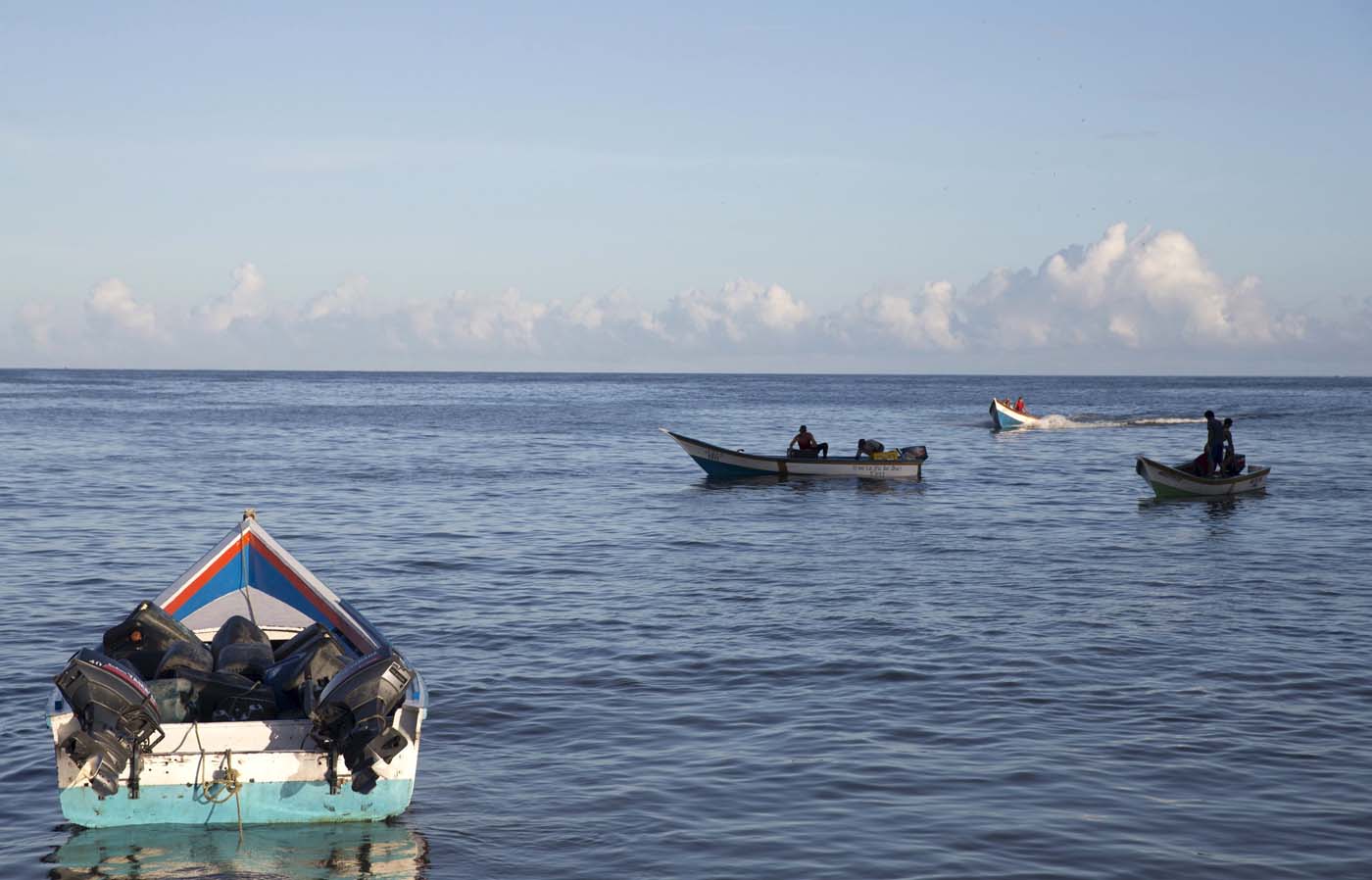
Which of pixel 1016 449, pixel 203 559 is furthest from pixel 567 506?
pixel 1016 449

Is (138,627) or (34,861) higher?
(138,627)

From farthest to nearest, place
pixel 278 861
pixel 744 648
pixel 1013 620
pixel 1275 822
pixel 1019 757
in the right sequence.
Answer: pixel 1013 620 → pixel 744 648 → pixel 1019 757 → pixel 1275 822 → pixel 278 861

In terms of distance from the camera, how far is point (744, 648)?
17.9 meters

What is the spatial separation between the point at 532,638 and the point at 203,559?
498 centimetres

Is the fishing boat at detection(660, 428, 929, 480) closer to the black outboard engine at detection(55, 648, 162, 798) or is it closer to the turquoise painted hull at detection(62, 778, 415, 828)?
the turquoise painted hull at detection(62, 778, 415, 828)

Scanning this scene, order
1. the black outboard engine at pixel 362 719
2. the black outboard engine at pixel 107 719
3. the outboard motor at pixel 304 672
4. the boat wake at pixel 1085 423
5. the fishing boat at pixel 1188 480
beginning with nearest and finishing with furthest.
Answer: the black outboard engine at pixel 107 719 → the black outboard engine at pixel 362 719 → the outboard motor at pixel 304 672 → the fishing boat at pixel 1188 480 → the boat wake at pixel 1085 423

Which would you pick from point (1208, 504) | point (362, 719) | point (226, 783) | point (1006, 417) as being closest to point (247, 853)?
point (226, 783)

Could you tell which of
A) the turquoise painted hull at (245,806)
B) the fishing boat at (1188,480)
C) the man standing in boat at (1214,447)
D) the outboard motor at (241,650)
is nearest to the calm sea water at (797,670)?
the turquoise painted hull at (245,806)

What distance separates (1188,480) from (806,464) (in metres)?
11.5

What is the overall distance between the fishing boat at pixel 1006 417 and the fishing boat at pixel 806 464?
3773cm

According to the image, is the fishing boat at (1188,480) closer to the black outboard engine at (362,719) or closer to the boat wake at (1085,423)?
the black outboard engine at (362,719)

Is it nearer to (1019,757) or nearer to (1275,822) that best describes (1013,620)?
(1019,757)

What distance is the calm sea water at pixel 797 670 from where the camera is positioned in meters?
10.9

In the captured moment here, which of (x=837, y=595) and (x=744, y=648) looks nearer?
(x=744, y=648)
